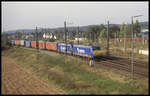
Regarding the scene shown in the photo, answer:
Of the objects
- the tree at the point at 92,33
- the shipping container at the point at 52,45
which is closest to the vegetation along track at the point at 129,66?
the shipping container at the point at 52,45

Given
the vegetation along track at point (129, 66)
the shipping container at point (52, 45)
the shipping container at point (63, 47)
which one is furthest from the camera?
the shipping container at point (52, 45)

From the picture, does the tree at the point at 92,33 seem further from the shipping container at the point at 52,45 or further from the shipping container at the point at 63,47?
the shipping container at the point at 52,45

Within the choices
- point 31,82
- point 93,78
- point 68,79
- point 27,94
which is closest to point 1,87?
point 31,82

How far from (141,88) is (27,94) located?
8968mm

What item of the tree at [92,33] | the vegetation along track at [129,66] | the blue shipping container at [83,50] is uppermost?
the tree at [92,33]

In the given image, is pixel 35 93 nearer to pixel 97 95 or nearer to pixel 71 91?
pixel 71 91

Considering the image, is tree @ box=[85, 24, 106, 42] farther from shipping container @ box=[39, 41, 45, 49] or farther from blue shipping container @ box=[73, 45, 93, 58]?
shipping container @ box=[39, 41, 45, 49]

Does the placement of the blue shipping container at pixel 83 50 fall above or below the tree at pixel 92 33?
below

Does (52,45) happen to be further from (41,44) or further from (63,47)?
(41,44)

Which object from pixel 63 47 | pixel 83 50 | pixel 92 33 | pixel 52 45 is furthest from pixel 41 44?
pixel 83 50

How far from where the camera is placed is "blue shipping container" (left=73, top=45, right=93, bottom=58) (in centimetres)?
2763

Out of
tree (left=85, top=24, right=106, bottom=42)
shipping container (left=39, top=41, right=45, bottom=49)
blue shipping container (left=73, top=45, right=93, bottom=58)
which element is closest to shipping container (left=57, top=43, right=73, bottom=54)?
blue shipping container (left=73, top=45, right=93, bottom=58)

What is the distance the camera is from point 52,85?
54.3ft

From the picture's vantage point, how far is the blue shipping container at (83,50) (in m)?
27.6
